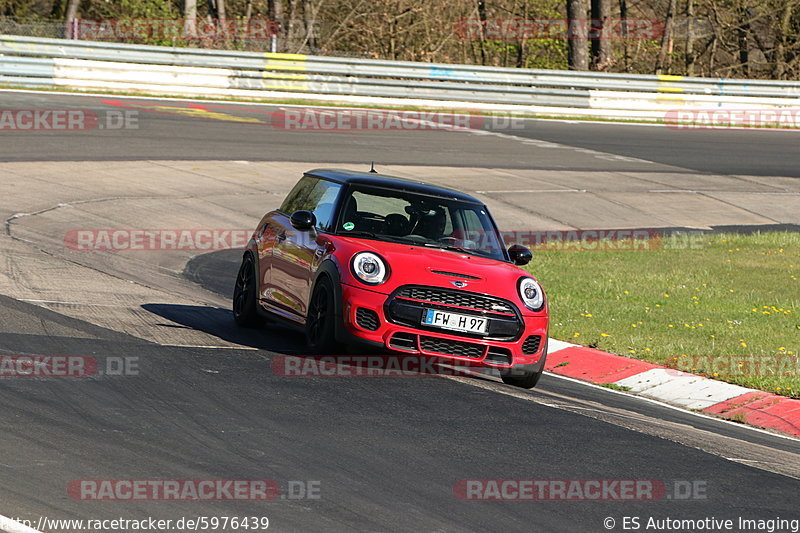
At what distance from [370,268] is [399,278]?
0.25 m

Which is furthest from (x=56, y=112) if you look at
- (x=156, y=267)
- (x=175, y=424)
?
(x=175, y=424)

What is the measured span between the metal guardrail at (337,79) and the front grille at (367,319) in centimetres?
2051

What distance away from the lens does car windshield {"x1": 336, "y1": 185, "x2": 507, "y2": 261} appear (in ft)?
32.4

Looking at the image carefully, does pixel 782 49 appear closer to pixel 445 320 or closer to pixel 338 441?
pixel 445 320

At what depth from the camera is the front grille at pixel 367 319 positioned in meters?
8.79

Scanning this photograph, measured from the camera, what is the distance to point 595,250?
17781mm

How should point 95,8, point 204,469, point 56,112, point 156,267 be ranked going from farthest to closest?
point 95,8
point 56,112
point 156,267
point 204,469

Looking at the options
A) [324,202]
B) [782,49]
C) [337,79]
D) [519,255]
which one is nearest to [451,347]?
[519,255]

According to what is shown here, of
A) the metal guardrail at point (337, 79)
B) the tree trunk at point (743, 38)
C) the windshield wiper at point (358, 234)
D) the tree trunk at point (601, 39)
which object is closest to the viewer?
the windshield wiper at point (358, 234)

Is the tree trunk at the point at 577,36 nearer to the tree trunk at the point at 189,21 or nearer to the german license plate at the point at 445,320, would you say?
the tree trunk at the point at 189,21

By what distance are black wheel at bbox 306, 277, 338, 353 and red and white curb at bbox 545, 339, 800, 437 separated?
264cm

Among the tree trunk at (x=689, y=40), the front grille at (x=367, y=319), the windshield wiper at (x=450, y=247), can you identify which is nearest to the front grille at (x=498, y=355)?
the front grille at (x=367, y=319)

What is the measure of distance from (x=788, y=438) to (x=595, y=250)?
9.06m

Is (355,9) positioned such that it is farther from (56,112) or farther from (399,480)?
(399,480)
